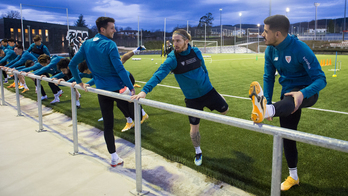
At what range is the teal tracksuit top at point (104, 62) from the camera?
3.42 m

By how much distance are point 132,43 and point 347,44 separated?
3808 centimetres

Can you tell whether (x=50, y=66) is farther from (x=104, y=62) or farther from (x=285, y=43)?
(x=285, y=43)

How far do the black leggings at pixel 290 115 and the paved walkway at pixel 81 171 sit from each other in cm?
67

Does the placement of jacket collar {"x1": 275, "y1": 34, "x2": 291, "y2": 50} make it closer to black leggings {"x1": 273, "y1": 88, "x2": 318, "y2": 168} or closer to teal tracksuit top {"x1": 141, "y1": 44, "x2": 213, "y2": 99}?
black leggings {"x1": 273, "y1": 88, "x2": 318, "y2": 168}

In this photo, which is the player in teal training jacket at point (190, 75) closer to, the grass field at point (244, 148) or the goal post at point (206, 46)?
the grass field at point (244, 148)

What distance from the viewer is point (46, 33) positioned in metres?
36.0

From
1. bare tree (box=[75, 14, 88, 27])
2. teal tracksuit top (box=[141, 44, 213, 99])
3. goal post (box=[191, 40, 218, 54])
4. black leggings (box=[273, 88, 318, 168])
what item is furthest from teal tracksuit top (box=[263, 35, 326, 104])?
bare tree (box=[75, 14, 88, 27])

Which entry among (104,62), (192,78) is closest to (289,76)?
(192,78)

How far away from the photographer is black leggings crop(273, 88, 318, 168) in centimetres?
224

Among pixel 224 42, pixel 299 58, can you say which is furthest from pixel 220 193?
pixel 224 42

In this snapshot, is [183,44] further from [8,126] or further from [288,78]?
[8,126]

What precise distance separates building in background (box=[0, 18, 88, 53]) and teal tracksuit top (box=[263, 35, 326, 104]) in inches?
1224

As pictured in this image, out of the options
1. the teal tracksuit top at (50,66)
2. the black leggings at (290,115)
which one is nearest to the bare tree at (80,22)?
the teal tracksuit top at (50,66)

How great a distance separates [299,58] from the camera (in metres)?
2.49
